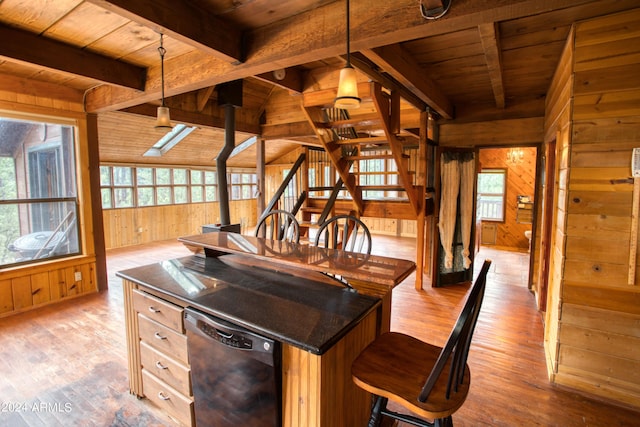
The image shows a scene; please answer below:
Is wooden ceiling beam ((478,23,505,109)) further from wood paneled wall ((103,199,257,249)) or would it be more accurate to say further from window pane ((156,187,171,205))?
window pane ((156,187,171,205))

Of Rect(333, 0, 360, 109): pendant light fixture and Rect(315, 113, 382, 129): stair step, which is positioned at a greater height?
Rect(315, 113, 382, 129): stair step

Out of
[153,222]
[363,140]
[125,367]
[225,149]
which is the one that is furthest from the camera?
[153,222]

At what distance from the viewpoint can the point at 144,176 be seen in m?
7.68

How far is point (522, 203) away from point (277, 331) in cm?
734

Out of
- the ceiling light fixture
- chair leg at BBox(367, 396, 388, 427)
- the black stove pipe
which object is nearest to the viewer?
chair leg at BBox(367, 396, 388, 427)

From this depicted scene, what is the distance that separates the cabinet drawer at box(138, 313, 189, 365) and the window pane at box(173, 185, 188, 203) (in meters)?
7.12

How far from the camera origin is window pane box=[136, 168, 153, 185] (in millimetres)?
7522

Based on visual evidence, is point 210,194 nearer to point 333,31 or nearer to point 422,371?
point 333,31

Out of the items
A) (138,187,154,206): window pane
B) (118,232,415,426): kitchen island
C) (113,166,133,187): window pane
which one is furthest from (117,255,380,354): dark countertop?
(138,187,154,206): window pane

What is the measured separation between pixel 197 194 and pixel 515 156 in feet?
26.6

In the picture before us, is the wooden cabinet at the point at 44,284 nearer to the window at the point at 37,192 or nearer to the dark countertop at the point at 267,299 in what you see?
the window at the point at 37,192

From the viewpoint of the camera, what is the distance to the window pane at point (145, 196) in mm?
7586

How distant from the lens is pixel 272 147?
990 cm

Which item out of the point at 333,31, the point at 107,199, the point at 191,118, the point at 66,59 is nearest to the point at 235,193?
the point at 107,199
